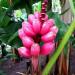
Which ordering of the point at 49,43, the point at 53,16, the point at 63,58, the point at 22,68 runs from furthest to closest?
the point at 22,68
the point at 63,58
the point at 53,16
the point at 49,43

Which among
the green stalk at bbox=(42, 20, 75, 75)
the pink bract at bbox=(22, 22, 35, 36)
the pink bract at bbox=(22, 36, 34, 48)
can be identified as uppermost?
the pink bract at bbox=(22, 22, 35, 36)

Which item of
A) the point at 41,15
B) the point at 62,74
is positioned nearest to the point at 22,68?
the point at 62,74

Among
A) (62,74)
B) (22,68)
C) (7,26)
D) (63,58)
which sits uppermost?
(7,26)

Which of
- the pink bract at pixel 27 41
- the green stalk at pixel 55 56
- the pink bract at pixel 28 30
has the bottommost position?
the green stalk at pixel 55 56

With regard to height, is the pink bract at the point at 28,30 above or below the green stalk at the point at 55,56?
above

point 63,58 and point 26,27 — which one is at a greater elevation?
point 26,27

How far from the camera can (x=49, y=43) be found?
397 millimetres

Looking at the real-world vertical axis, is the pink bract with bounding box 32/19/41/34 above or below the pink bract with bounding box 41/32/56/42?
above

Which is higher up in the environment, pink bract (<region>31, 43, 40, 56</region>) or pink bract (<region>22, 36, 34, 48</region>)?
pink bract (<region>22, 36, 34, 48</region>)

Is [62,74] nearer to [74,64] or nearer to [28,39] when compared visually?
[74,64]

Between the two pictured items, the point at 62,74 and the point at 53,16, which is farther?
the point at 62,74

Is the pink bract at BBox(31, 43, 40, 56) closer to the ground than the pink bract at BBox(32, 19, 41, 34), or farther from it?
closer to the ground

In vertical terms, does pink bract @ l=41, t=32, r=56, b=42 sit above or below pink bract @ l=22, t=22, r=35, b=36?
below

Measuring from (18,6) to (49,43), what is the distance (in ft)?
1.73
